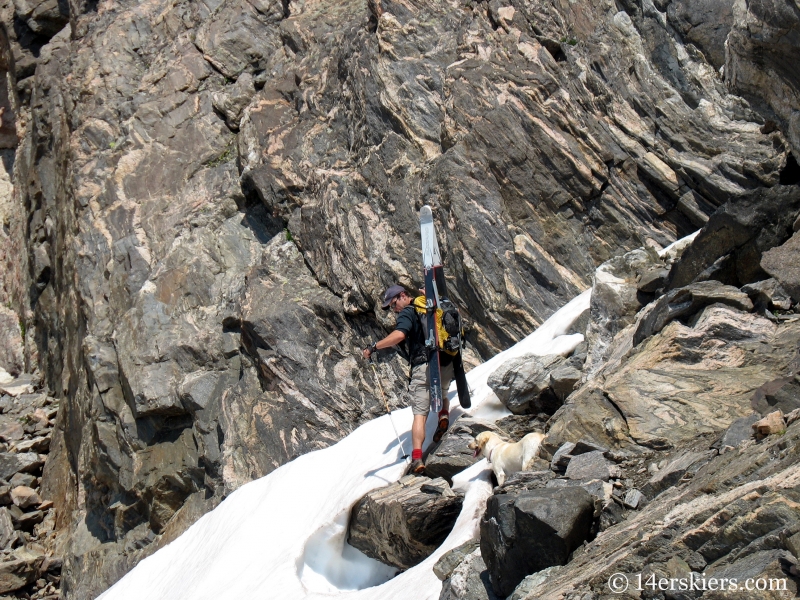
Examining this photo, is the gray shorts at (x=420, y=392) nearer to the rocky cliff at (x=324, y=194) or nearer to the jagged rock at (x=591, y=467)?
the rocky cliff at (x=324, y=194)

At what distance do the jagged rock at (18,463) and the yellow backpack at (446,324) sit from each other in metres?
18.9

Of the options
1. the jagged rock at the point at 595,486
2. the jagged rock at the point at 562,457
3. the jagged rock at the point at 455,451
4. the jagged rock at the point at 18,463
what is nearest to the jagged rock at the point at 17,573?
the jagged rock at the point at 18,463

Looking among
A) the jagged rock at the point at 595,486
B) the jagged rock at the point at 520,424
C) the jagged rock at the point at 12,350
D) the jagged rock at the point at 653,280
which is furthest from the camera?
the jagged rock at the point at 12,350

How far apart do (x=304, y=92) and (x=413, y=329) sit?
35.9 feet

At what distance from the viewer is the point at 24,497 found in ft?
74.7

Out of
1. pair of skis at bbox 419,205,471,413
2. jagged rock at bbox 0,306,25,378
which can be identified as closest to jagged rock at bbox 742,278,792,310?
pair of skis at bbox 419,205,471,413

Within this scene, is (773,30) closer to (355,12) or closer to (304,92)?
(304,92)

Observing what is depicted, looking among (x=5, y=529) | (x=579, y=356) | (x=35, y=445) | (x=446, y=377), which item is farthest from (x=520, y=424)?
(x=35, y=445)

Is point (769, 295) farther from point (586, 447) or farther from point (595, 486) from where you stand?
point (595, 486)

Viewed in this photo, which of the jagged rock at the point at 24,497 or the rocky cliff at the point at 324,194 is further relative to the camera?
the jagged rock at the point at 24,497

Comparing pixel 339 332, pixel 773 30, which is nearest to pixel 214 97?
pixel 339 332

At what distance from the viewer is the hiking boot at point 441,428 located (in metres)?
9.79

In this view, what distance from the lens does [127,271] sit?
20.1 meters

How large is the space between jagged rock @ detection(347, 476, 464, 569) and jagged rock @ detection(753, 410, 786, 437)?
3.34 m
